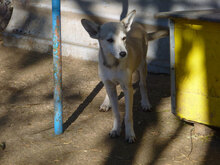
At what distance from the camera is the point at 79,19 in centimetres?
668

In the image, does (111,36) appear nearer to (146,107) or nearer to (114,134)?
(114,134)

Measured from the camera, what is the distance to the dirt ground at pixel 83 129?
3.86 metres

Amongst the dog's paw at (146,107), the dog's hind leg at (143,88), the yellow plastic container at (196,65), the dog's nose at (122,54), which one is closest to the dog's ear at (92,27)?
the dog's nose at (122,54)

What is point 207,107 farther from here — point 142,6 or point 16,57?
point 16,57

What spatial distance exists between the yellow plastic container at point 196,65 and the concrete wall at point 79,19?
192 centimetres

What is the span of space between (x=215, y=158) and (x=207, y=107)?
1.82ft

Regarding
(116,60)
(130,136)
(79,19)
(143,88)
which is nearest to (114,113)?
(130,136)

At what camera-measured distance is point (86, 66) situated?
652cm

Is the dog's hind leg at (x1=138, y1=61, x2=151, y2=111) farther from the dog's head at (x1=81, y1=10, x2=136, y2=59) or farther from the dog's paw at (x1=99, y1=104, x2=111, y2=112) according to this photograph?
the dog's head at (x1=81, y1=10, x2=136, y2=59)

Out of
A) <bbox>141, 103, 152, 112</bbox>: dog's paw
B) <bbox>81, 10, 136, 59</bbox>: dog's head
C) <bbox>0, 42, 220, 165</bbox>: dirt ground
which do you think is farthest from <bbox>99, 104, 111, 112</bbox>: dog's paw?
<bbox>81, 10, 136, 59</bbox>: dog's head

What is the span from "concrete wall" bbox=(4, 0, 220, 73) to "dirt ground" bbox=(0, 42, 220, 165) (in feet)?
1.73

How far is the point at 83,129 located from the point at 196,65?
5.05 ft

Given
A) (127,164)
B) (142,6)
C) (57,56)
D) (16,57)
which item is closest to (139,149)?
(127,164)

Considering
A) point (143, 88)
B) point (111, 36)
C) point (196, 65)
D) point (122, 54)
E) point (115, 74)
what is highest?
point (111, 36)
